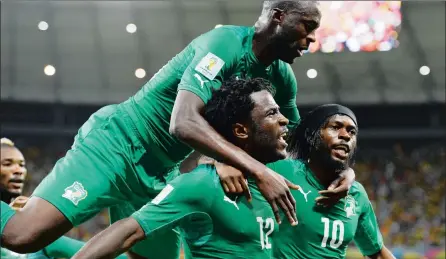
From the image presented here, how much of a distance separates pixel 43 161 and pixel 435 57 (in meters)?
9.53

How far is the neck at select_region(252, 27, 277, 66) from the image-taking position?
326 cm

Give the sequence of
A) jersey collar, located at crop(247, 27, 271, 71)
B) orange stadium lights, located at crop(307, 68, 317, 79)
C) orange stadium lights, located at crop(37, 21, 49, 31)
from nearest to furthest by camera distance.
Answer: jersey collar, located at crop(247, 27, 271, 71) < orange stadium lights, located at crop(37, 21, 49, 31) < orange stadium lights, located at crop(307, 68, 317, 79)

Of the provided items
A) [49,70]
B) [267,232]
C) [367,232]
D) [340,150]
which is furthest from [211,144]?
[49,70]

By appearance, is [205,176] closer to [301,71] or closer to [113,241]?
[113,241]

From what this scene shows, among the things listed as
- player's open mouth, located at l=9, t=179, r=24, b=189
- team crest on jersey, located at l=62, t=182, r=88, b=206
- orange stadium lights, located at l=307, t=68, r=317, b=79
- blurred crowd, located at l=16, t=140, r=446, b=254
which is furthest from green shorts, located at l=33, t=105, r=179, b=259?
orange stadium lights, located at l=307, t=68, r=317, b=79

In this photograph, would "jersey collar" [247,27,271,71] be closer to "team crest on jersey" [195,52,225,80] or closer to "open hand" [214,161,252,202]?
"team crest on jersey" [195,52,225,80]

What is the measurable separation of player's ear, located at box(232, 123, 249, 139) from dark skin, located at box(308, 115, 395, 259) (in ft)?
2.51

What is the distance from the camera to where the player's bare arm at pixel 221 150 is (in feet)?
8.95

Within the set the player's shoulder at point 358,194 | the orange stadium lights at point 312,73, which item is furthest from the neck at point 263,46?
the orange stadium lights at point 312,73

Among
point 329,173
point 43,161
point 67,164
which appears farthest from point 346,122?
point 43,161

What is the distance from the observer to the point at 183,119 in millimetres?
2881

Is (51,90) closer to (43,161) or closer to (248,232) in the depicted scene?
(43,161)

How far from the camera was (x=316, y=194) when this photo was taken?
11.5 feet

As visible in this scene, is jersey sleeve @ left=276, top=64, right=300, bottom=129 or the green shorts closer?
the green shorts
